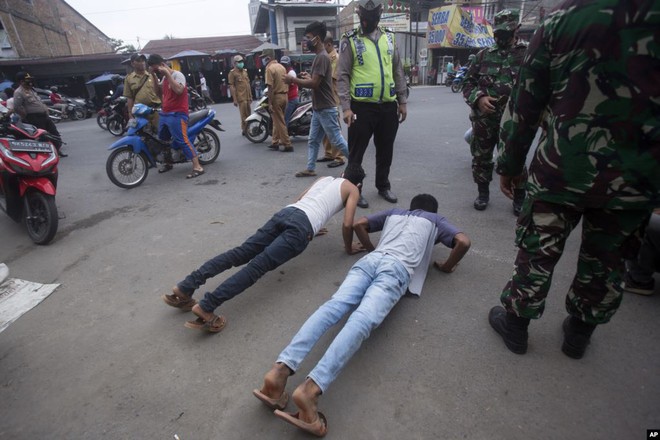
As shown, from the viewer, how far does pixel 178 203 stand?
15.1 feet

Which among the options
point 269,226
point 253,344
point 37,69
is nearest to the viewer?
point 253,344

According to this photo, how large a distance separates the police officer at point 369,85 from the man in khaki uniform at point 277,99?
3.11 metres

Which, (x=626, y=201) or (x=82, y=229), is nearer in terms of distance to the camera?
(x=626, y=201)

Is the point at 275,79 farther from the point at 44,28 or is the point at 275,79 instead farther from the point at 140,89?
the point at 44,28

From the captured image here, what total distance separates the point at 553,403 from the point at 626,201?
97cm

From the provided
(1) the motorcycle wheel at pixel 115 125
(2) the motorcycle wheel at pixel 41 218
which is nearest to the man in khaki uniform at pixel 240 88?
(1) the motorcycle wheel at pixel 115 125

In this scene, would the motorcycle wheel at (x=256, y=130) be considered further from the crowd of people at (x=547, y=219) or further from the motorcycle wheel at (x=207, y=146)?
the crowd of people at (x=547, y=219)

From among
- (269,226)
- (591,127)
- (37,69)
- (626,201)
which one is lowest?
(269,226)

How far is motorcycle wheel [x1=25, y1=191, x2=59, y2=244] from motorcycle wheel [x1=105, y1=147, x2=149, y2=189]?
1513mm

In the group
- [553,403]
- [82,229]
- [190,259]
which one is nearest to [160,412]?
[190,259]

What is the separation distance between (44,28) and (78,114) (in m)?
13.2

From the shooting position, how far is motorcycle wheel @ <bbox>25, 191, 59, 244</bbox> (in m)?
3.60

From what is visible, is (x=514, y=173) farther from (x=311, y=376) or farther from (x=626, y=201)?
(x=311, y=376)

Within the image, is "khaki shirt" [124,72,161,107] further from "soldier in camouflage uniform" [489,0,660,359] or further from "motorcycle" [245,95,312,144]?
"soldier in camouflage uniform" [489,0,660,359]
